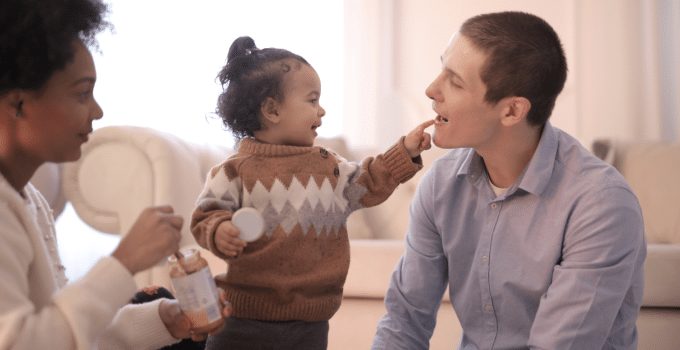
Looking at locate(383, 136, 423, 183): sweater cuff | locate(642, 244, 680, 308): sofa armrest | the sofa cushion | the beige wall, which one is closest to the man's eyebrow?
locate(383, 136, 423, 183): sweater cuff

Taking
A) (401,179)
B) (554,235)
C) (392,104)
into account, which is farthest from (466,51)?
(392,104)

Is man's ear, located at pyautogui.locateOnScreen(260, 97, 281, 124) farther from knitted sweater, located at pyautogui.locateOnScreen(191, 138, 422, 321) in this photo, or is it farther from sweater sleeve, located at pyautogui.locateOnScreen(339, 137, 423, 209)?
sweater sleeve, located at pyautogui.locateOnScreen(339, 137, 423, 209)

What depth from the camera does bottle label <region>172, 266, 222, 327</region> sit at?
1100 millimetres

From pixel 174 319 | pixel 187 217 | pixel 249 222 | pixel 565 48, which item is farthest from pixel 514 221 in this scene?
pixel 565 48

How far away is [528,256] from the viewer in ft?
4.85

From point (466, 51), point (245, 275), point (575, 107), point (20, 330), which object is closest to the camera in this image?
point (20, 330)

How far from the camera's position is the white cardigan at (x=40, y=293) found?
96 cm

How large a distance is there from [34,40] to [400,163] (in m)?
0.72

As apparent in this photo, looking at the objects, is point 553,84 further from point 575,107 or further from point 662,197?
point 575,107

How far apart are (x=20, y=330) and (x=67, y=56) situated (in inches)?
14.3

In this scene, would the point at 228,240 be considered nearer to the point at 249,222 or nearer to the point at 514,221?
the point at 249,222

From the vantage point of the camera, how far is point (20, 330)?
37.5 inches

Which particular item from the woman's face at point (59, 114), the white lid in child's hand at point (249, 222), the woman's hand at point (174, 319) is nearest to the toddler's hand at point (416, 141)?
the white lid in child's hand at point (249, 222)

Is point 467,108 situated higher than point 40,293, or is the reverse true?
point 467,108
